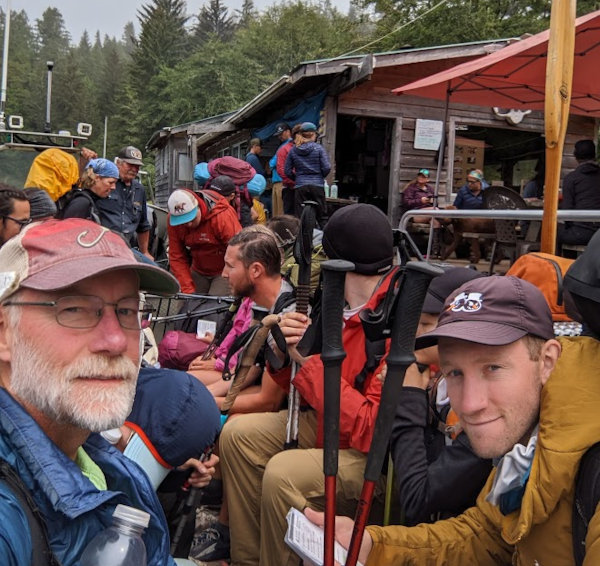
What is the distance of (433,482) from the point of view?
1964 mm

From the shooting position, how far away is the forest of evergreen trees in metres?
24.3

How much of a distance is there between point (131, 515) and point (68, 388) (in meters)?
0.32

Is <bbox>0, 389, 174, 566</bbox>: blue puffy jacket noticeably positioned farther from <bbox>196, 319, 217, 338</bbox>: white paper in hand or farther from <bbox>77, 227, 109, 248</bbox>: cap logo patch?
<bbox>196, 319, 217, 338</bbox>: white paper in hand

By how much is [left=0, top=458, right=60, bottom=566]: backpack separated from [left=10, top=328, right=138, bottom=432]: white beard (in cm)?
23

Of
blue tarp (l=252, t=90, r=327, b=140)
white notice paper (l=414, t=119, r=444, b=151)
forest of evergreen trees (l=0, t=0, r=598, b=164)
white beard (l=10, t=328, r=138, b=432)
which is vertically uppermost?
forest of evergreen trees (l=0, t=0, r=598, b=164)

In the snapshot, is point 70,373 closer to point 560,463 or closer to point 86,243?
point 86,243

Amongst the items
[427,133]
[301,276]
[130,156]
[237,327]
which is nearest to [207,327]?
[237,327]

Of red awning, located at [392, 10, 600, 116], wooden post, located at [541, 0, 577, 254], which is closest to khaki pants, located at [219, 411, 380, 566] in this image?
wooden post, located at [541, 0, 577, 254]

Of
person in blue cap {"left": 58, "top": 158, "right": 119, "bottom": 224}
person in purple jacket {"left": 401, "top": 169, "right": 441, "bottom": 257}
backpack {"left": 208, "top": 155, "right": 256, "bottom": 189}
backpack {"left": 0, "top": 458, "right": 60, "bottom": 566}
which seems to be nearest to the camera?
backpack {"left": 0, "top": 458, "right": 60, "bottom": 566}

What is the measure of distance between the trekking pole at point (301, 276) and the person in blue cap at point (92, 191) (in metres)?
4.22

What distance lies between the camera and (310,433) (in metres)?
2.81

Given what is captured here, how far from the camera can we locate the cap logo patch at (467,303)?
1.65 metres

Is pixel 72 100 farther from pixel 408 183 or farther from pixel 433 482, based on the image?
pixel 433 482

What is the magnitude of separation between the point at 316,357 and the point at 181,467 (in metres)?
0.75
